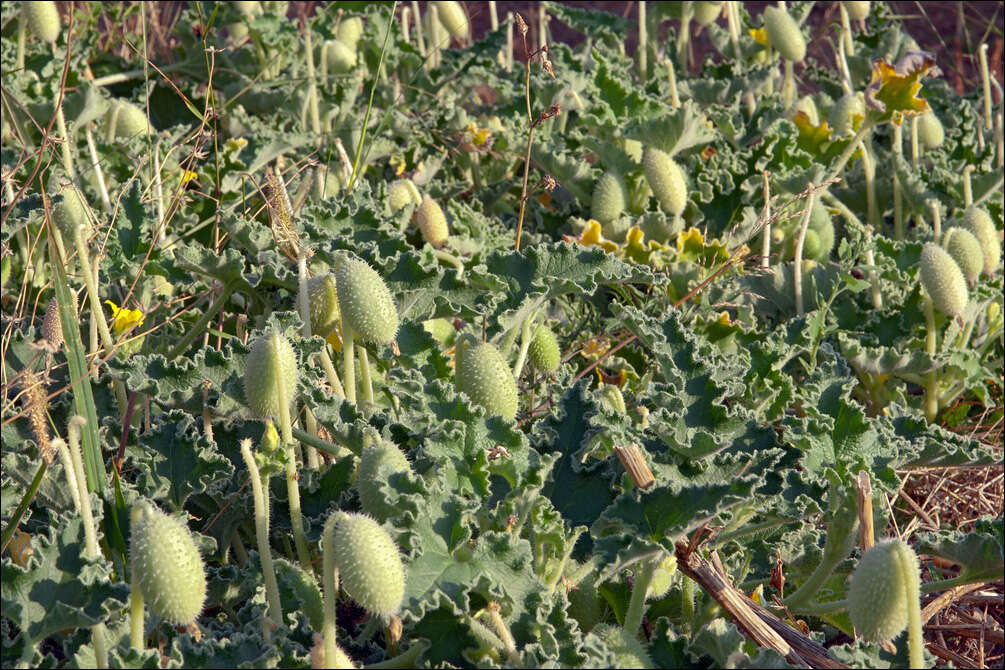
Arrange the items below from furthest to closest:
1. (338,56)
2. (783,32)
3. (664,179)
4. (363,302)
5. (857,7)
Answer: (857,7)
(338,56)
(783,32)
(664,179)
(363,302)

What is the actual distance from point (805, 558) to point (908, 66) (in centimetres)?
164

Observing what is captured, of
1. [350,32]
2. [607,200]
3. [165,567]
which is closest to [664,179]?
[607,200]

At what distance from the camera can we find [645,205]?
327cm

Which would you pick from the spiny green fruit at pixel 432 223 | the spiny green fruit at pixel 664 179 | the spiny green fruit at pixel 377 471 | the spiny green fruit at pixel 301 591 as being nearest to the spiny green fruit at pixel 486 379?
the spiny green fruit at pixel 377 471

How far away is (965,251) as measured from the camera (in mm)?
2789

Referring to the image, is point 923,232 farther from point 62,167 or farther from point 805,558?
point 62,167

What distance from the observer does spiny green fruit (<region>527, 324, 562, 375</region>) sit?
2.46m

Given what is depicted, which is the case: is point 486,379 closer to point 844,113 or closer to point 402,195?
point 402,195

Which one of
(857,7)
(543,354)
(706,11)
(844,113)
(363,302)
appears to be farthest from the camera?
(706,11)

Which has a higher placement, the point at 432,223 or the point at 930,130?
the point at 432,223

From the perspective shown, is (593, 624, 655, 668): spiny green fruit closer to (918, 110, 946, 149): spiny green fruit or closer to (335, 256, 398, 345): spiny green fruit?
(335, 256, 398, 345): spiny green fruit

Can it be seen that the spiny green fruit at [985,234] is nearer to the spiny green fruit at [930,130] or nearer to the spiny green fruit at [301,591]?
the spiny green fruit at [930,130]

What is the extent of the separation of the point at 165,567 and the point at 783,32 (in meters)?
2.93

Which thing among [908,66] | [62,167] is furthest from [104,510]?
[908,66]
